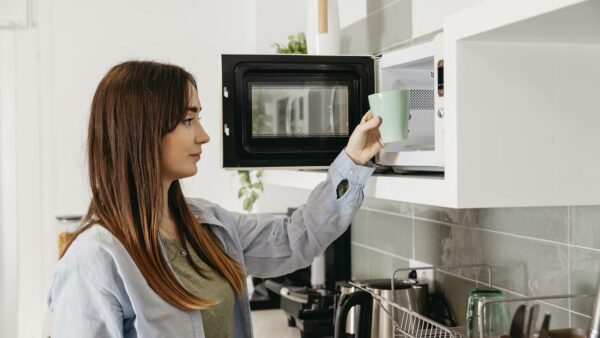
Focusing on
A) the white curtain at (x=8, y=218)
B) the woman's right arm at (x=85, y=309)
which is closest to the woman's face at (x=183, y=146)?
the woman's right arm at (x=85, y=309)

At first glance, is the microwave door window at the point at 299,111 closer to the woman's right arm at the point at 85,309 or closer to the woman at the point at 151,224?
the woman at the point at 151,224

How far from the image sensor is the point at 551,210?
1389 millimetres

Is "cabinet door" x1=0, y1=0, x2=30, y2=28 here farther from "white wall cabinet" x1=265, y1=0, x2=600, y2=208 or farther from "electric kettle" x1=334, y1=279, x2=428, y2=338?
"white wall cabinet" x1=265, y1=0, x2=600, y2=208

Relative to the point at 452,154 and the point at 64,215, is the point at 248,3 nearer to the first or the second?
the point at 64,215

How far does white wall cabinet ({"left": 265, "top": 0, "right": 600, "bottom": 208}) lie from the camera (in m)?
1.09

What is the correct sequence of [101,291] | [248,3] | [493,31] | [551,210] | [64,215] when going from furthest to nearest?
[248,3]
[64,215]
[551,210]
[101,291]
[493,31]

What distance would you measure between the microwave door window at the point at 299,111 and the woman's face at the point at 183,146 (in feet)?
0.42

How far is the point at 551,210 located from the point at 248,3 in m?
2.00

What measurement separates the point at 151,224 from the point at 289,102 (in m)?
0.39

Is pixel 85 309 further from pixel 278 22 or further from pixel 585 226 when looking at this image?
pixel 278 22

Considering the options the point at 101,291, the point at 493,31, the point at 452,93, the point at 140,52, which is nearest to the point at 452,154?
the point at 452,93

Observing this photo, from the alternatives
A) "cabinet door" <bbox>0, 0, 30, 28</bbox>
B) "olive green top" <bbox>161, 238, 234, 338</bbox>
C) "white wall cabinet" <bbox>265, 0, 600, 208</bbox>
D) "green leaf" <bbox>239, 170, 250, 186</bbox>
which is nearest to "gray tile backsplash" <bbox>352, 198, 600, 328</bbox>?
"white wall cabinet" <bbox>265, 0, 600, 208</bbox>

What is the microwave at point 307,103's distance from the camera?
4.81ft

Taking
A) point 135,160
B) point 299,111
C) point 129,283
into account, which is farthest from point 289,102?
point 129,283
